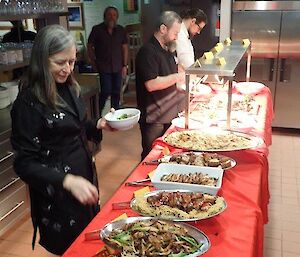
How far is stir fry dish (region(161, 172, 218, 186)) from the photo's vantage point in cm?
155

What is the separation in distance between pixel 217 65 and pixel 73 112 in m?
0.98

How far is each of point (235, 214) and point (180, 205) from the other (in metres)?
0.23

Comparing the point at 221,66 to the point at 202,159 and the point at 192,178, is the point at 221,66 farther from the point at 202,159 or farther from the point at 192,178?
the point at 192,178

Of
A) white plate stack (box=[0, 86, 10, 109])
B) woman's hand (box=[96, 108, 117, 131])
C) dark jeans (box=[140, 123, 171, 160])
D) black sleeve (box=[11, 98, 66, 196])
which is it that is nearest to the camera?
black sleeve (box=[11, 98, 66, 196])

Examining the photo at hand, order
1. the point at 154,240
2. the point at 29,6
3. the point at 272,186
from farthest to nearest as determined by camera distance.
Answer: the point at 272,186 → the point at 29,6 → the point at 154,240

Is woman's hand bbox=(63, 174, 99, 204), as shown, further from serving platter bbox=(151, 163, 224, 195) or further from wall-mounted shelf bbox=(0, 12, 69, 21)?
wall-mounted shelf bbox=(0, 12, 69, 21)

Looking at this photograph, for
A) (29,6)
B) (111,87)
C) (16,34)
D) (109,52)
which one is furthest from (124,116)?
(111,87)

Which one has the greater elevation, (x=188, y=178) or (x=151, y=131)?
(x=188, y=178)

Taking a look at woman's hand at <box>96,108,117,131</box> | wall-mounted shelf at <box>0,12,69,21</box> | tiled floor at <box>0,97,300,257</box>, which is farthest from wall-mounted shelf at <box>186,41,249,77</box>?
wall-mounted shelf at <box>0,12,69,21</box>

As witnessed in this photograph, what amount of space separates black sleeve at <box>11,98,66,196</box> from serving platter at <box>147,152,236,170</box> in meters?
0.60

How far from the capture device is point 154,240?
3.85 ft

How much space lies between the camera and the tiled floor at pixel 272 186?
Answer: 8.56 feet

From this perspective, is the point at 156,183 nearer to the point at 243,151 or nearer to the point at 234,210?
the point at 234,210

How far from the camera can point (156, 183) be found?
1546 millimetres
